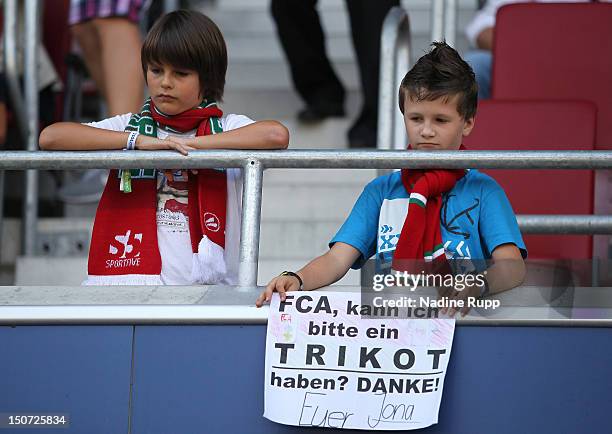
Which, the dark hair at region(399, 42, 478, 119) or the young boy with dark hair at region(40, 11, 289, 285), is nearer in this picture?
the dark hair at region(399, 42, 478, 119)

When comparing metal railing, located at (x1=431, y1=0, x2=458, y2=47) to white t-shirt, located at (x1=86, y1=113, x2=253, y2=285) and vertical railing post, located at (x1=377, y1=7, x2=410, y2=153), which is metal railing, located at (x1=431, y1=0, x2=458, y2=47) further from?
white t-shirt, located at (x1=86, y1=113, x2=253, y2=285)

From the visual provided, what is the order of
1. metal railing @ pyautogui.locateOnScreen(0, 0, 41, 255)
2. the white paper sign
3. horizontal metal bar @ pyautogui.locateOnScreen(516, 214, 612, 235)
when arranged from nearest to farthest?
the white paper sign → horizontal metal bar @ pyautogui.locateOnScreen(516, 214, 612, 235) → metal railing @ pyautogui.locateOnScreen(0, 0, 41, 255)

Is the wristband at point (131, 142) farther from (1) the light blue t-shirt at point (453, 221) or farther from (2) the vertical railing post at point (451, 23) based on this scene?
(2) the vertical railing post at point (451, 23)

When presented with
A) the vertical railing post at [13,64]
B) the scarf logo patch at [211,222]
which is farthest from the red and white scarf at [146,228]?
the vertical railing post at [13,64]

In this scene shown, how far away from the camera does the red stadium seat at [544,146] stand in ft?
16.0

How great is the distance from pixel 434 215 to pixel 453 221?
0.07m

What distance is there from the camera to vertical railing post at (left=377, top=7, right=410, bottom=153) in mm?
4828

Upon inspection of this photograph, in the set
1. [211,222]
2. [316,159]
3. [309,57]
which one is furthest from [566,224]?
[309,57]

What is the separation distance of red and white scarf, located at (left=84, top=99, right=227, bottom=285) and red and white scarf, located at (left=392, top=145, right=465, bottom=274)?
0.58m

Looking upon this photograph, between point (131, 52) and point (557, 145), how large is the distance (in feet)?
5.87

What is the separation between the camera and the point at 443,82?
3.59m

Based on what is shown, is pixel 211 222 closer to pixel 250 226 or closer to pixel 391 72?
pixel 250 226

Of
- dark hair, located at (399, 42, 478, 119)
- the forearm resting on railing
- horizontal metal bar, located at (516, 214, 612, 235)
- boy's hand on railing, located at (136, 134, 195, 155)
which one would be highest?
dark hair, located at (399, 42, 478, 119)

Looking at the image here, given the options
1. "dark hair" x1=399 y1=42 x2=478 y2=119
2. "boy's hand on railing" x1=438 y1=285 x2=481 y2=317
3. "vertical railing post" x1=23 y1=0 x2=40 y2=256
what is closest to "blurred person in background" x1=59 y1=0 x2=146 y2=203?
"vertical railing post" x1=23 y1=0 x2=40 y2=256
